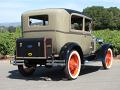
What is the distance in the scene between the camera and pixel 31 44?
11.3 m

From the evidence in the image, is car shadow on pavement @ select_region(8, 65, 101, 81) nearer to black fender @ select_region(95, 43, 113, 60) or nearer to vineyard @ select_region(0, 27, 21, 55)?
black fender @ select_region(95, 43, 113, 60)

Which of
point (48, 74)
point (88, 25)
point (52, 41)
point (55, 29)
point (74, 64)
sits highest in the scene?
point (88, 25)

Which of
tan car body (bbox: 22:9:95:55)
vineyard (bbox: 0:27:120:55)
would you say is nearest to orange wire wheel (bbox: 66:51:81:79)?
tan car body (bbox: 22:9:95:55)

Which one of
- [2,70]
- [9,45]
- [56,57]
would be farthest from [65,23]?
[9,45]

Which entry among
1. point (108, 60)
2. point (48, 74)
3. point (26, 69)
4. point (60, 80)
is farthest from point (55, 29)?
point (108, 60)

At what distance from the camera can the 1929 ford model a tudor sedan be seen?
11.1m

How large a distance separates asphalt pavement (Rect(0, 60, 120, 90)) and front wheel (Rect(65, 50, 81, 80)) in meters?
0.19

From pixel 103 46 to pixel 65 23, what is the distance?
2507mm

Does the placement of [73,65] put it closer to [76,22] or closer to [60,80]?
[60,80]

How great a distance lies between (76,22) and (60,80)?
211cm

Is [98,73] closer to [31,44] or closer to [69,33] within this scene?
[69,33]

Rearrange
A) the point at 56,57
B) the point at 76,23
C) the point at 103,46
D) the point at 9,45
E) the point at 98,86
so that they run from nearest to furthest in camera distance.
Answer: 1. the point at 98,86
2. the point at 56,57
3. the point at 76,23
4. the point at 103,46
5. the point at 9,45

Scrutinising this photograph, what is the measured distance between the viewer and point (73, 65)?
459 inches

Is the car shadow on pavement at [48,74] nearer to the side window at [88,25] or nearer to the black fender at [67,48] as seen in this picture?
the black fender at [67,48]
